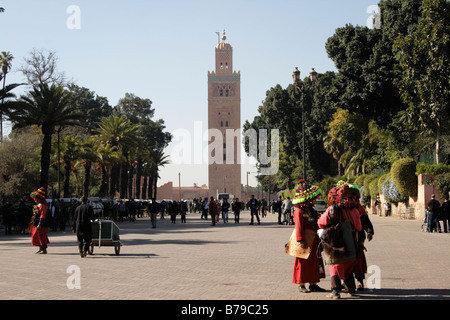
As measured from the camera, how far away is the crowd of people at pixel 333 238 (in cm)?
862

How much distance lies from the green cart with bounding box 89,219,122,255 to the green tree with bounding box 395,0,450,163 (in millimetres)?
20754

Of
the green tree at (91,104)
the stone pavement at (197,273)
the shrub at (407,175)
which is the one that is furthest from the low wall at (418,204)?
the green tree at (91,104)

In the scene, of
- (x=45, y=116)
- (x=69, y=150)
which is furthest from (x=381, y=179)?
(x=69, y=150)

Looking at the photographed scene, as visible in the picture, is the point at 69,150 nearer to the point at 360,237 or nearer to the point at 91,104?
the point at 360,237

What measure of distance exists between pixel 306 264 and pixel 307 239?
14.9 inches

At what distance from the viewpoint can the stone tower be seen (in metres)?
135

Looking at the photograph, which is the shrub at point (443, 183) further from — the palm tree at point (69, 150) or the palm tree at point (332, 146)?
the palm tree at point (332, 146)

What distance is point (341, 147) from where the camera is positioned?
61875 millimetres

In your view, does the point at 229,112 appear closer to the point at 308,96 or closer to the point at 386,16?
the point at 308,96

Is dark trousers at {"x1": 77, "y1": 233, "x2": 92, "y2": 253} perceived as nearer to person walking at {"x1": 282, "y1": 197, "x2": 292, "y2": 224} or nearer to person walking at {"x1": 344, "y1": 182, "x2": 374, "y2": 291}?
person walking at {"x1": 344, "y1": 182, "x2": 374, "y2": 291}

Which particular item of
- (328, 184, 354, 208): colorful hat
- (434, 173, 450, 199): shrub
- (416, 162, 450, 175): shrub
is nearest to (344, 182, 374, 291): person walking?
(328, 184, 354, 208): colorful hat

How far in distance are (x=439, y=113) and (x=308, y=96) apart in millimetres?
36802

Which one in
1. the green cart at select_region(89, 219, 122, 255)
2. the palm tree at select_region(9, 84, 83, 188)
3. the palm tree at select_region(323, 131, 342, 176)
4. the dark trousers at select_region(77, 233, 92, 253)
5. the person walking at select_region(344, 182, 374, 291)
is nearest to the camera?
the person walking at select_region(344, 182, 374, 291)

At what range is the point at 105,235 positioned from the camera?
1584 cm
